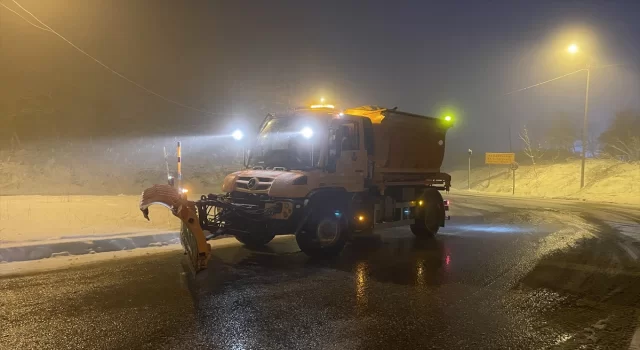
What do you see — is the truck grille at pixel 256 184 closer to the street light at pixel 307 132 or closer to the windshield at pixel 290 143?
the windshield at pixel 290 143

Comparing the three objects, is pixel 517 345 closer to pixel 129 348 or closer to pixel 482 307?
pixel 482 307

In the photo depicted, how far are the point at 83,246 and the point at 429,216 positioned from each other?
8.33 metres

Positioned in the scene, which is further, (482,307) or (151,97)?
(151,97)

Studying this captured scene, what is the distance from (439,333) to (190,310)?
2.99 m

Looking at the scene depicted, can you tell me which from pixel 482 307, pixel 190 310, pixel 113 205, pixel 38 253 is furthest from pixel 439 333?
pixel 113 205

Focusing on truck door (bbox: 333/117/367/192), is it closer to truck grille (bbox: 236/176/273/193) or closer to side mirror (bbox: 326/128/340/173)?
side mirror (bbox: 326/128/340/173)

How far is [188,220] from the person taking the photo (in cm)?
730

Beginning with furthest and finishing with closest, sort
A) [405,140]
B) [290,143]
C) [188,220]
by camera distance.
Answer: [405,140] < [290,143] < [188,220]

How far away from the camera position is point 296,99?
147ft

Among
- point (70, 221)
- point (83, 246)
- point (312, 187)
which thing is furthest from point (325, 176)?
point (70, 221)

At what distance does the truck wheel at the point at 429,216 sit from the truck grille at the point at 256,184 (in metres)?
5.02

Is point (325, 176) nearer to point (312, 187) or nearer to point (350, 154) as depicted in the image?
point (312, 187)

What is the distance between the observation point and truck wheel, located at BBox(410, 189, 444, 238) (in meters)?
12.3

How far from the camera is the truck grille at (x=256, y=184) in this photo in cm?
890
